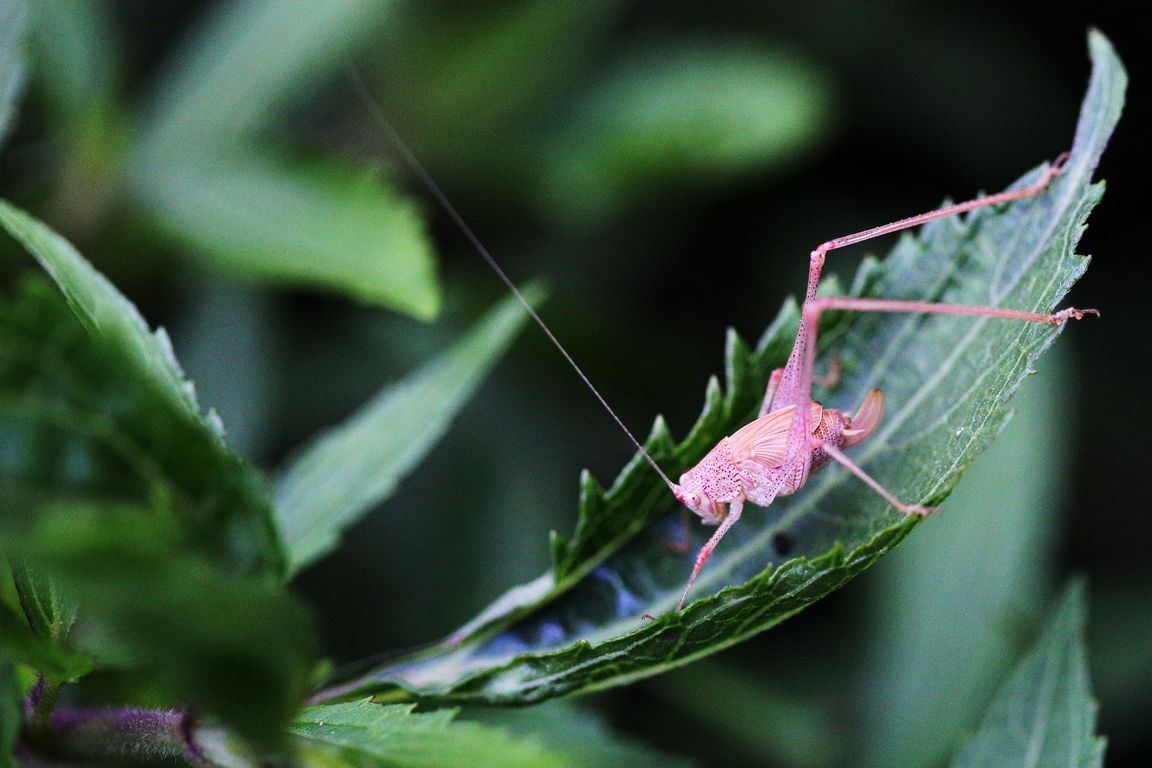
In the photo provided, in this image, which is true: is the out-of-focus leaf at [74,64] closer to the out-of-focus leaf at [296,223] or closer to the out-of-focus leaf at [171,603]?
the out-of-focus leaf at [296,223]

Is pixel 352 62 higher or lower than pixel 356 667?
higher

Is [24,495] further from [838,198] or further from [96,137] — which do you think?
[838,198]

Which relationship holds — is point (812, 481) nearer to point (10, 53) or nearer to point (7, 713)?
point (7, 713)

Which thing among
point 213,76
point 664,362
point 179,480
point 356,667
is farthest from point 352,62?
point 179,480

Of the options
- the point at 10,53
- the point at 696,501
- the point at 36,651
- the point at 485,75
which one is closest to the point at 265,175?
the point at 485,75

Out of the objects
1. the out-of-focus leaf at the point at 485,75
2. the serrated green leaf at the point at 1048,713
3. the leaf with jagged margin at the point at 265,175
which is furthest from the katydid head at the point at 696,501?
the out-of-focus leaf at the point at 485,75

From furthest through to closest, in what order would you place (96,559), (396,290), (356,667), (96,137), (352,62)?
1. (352,62)
2. (96,137)
3. (396,290)
4. (356,667)
5. (96,559)
